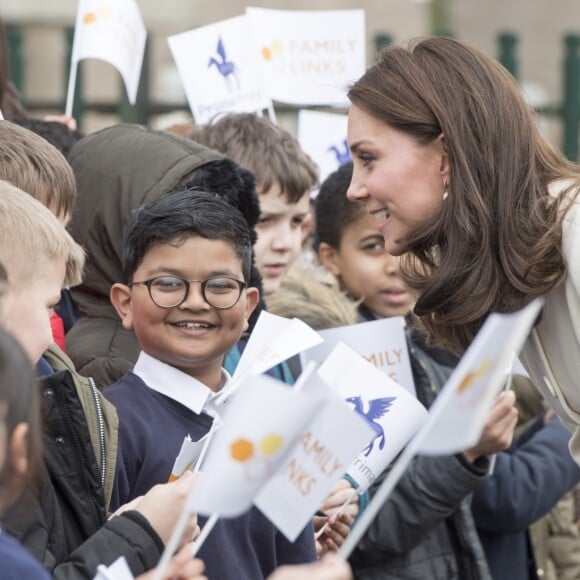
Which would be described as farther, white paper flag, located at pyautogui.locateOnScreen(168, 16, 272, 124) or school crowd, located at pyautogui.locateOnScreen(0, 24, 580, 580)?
white paper flag, located at pyautogui.locateOnScreen(168, 16, 272, 124)

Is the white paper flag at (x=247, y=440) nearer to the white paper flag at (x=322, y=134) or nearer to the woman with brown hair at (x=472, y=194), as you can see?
the woman with brown hair at (x=472, y=194)

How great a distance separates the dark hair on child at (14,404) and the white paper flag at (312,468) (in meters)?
0.38

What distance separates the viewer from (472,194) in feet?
10.2

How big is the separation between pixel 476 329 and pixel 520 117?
520mm

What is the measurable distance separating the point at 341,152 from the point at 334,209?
2.69 feet

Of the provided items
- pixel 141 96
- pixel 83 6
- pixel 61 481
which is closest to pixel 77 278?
pixel 61 481

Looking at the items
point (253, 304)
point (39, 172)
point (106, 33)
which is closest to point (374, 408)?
point (253, 304)

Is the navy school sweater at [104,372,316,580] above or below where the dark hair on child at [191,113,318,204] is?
below

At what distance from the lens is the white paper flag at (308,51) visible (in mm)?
5258

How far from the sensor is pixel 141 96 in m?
7.93

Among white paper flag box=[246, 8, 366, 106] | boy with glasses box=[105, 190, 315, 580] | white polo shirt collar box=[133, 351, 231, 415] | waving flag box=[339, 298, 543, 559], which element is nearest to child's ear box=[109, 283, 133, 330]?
boy with glasses box=[105, 190, 315, 580]

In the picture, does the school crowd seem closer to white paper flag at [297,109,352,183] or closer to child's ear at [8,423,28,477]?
child's ear at [8,423,28,477]

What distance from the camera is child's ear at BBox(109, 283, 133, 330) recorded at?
3.24 meters

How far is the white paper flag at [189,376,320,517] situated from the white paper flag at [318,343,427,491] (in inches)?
40.6
